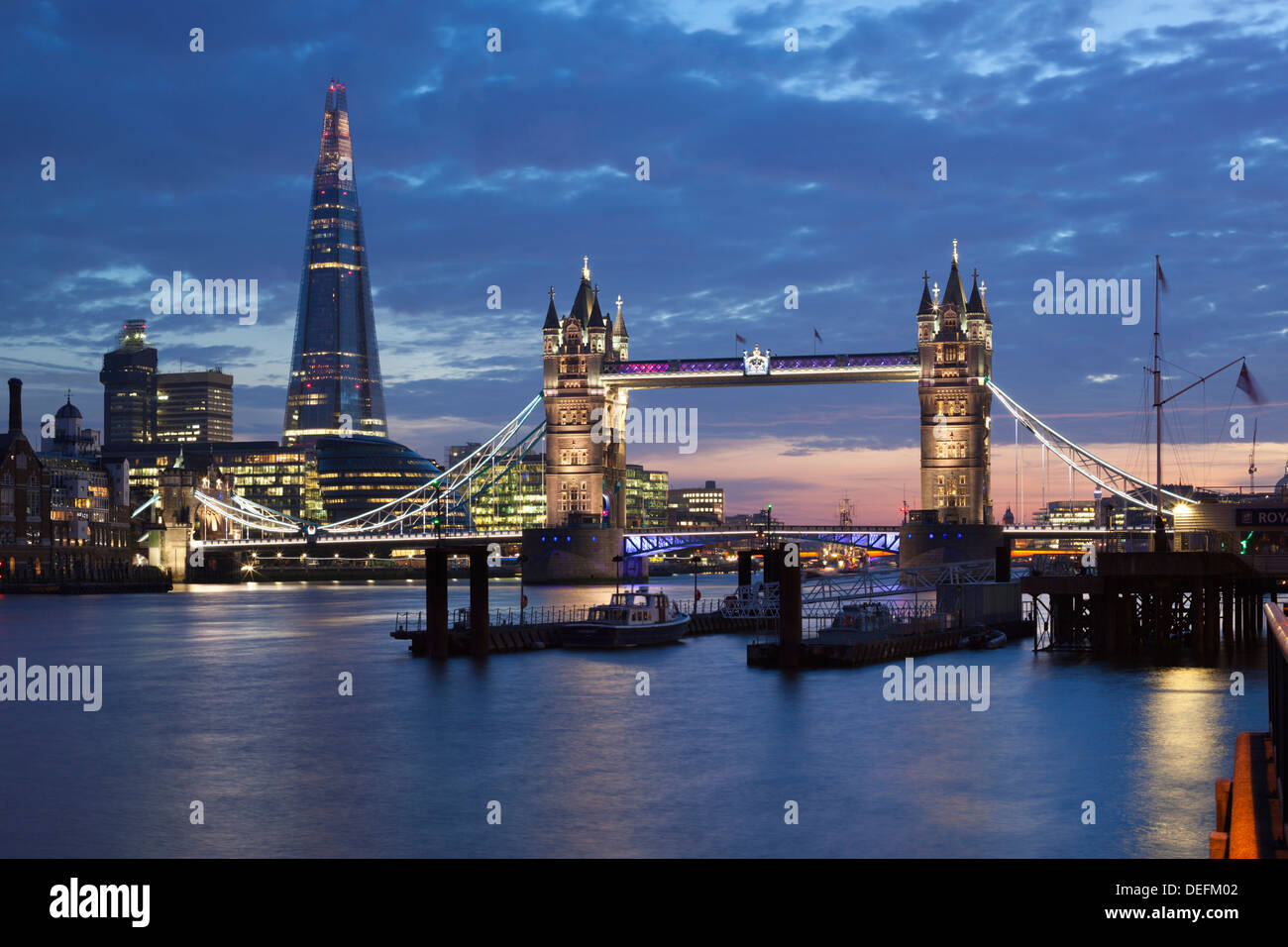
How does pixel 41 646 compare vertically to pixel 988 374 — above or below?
below

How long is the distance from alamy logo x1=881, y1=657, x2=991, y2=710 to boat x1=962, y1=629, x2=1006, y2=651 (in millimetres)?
7619

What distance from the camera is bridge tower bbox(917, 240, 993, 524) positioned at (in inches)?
5591

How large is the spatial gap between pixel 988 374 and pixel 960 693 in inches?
3986

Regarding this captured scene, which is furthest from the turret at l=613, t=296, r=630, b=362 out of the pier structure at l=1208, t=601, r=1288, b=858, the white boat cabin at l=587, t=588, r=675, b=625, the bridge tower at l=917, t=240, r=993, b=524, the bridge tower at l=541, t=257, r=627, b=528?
the pier structure at l=1208, t=601, r=1288, b=858

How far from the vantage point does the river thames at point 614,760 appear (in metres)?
28.3

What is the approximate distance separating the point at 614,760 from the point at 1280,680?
19874 millimetres

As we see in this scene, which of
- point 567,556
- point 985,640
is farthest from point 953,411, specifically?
point 985,640

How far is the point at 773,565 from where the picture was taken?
289ft

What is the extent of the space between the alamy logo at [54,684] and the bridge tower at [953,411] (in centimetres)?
9670

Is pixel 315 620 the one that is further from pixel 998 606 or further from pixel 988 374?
pixel 988 374

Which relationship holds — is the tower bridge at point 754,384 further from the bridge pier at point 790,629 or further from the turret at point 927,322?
the bridge pier at point 790,629

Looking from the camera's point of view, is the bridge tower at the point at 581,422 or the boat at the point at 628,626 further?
the bridge tower at the point at 581,422
